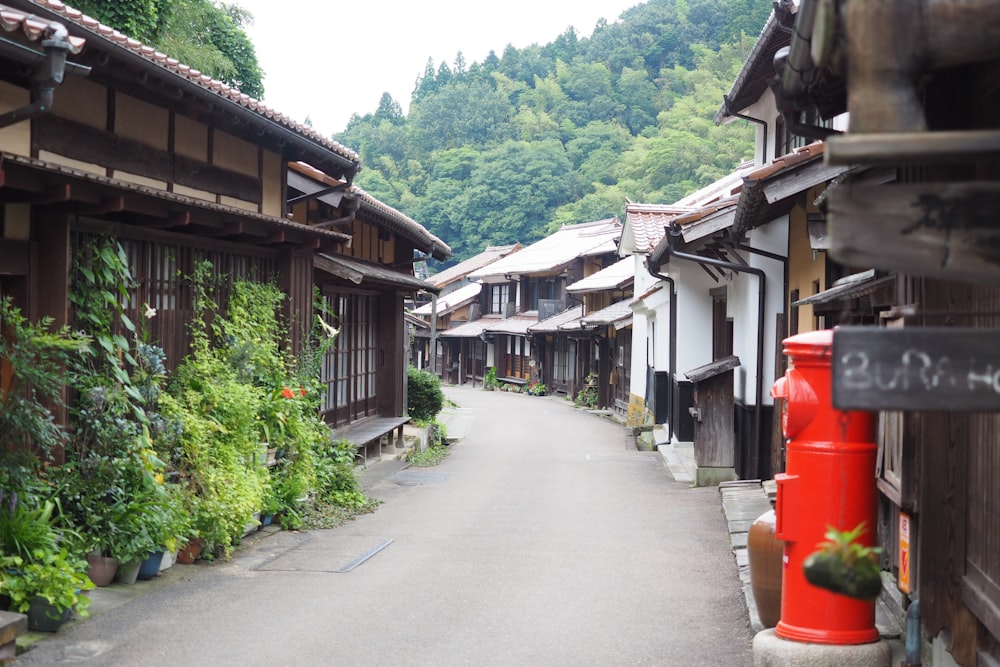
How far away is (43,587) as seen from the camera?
7094mm

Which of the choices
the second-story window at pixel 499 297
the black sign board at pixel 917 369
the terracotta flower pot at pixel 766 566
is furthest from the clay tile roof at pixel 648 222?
the second-story window at pixel 499 297

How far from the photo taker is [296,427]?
39.7ft

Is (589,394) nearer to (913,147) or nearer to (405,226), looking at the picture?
(405,226)

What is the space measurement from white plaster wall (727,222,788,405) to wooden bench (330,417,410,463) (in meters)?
6.14

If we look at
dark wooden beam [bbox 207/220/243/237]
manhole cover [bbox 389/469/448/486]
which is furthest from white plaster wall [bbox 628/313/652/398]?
dark wooden beam [bbox 207/220/243/237]

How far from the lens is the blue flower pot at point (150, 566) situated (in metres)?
8.78

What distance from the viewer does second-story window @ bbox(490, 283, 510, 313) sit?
55.3 m

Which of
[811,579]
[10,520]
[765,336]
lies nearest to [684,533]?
[765,336]

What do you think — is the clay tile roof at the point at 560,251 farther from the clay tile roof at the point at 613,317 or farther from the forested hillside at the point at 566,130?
the forested hillside at the point at 566,130

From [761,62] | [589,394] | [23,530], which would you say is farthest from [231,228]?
[589,394]

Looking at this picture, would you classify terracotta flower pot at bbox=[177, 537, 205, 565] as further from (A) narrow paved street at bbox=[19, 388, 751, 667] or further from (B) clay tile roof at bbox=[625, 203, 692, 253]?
(B) clay tile roof at bbox=[625, 203, 692, 253]

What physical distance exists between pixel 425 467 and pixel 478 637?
12087mm

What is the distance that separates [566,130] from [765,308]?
74.5 meters

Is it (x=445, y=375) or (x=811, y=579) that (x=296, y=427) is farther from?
(x=445, y=375)
